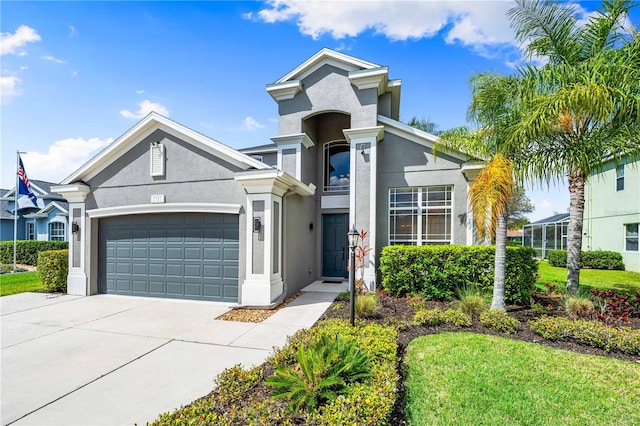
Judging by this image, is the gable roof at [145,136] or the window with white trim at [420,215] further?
the window with white trim at [420,215]

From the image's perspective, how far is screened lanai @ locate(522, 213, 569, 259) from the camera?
59.6ft

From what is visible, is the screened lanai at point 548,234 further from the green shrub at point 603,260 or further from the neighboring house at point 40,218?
the neighboring house at point 40,218

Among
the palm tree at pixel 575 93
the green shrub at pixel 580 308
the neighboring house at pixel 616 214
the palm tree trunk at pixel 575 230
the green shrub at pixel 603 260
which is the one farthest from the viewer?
the green shrub at pixel 603 260

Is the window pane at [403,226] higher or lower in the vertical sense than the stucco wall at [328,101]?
Answer: lower

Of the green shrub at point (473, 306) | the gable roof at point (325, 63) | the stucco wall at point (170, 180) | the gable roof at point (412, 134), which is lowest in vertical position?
the green shrub at point (473, 306)

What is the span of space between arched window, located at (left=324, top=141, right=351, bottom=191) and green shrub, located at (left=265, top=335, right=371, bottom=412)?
8.11m

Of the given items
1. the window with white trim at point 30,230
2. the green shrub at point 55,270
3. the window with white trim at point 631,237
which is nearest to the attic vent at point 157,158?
the green shrub at point 55,270

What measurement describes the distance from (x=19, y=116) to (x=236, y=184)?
6607mm

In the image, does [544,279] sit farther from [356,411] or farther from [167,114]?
[167,114]

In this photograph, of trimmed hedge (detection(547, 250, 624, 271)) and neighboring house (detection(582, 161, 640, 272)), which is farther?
trimmed hedge (detection(547, 250, 624, 271))

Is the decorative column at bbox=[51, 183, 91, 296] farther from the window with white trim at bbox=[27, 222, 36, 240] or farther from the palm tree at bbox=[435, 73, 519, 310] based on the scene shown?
the window with white trim at bbox=[27, 222, 36, 240]

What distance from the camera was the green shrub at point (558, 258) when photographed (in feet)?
51.7

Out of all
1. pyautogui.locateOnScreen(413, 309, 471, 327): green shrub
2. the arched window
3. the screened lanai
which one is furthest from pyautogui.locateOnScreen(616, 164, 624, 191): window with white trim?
pyautogui.locateOnScreen(413, 309, 471, 327): green shrub

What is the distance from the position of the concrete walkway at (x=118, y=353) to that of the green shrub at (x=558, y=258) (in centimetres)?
1542
